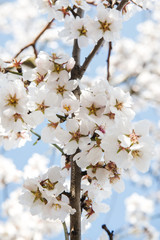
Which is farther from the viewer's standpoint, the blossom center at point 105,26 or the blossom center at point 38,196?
the blossom center at point 105,26

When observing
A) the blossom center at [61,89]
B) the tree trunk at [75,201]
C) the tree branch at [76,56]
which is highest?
the tree branch at [76,56]

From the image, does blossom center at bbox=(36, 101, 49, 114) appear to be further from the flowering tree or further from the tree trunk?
the tree trunk

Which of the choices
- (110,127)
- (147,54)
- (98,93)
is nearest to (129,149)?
(110,127)

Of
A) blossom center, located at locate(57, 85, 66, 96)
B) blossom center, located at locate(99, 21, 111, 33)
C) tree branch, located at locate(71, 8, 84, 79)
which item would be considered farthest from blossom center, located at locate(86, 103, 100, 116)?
blossom center, located at locate(99, 21, 111, 33)

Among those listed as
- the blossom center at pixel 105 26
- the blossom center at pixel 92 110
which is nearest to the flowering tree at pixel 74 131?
the blossom center at pixel 92 110

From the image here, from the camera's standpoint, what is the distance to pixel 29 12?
894 centimetres

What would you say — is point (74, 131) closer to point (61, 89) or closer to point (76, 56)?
point (61, 89)

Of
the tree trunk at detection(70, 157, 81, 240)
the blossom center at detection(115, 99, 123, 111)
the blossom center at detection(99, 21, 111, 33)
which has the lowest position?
the tree trunk at detection(70, 157, 81, 240)

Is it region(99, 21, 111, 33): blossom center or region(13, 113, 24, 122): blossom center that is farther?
region(99, 21, 111, 33): blossom center

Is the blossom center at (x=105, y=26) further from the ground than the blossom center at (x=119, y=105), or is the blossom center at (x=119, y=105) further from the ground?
the blossom center at (x=105, y=26)

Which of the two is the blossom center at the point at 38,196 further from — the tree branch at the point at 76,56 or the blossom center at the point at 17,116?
the tree branch at the point at 76,56

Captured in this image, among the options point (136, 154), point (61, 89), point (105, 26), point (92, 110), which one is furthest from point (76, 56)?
point (136, 154)

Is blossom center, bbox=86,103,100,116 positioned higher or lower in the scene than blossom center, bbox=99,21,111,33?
lower

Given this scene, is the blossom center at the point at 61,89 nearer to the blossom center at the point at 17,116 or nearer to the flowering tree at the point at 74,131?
the flowering tree at the point at 74,131
